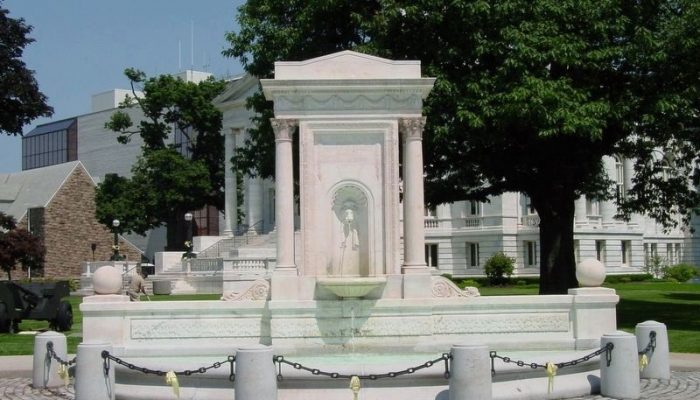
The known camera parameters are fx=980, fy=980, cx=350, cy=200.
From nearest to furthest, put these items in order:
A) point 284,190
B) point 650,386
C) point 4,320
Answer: point 650,386 → point 284,190 → point 4,320

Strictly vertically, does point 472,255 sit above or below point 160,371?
above

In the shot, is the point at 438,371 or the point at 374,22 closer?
the point at 438,371

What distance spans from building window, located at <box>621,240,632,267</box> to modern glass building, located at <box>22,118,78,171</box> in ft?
224

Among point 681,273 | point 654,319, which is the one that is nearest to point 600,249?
point 681,273

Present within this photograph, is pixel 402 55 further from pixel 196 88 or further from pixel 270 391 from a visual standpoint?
pixel 196 88

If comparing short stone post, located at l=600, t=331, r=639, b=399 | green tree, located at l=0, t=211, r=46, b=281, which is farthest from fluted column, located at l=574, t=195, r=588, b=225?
short stone post, located at l=600, t=331, r=639, b=399

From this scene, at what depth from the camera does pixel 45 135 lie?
121 meters

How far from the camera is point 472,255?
7075 cm

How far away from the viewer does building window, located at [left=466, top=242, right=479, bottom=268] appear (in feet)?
230

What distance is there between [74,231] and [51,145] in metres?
46.0

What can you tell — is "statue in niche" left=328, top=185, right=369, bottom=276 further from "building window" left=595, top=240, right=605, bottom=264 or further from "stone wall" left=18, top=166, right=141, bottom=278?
"stone wall" left=18, top=166, right=141, bottom=278

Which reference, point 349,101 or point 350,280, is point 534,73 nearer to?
point 349,101

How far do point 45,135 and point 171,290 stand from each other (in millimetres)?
71752

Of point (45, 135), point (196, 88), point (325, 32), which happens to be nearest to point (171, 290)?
point (196, 88)
